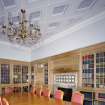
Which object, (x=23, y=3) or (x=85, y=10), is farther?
(x=85, y=10)

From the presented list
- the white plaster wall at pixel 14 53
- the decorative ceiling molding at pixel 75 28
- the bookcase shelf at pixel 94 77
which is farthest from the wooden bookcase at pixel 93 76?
the white plaster wall at pixel 14 53

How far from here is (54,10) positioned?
3.77m

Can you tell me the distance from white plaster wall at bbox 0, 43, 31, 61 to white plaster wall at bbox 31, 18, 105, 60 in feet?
3.88

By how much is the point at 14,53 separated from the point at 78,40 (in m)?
3.54

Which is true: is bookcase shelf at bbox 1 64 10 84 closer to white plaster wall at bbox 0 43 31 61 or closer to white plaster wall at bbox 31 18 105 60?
white plaster wall at bbox 0 43 31 61

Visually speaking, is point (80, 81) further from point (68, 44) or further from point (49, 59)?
point (49, 59)

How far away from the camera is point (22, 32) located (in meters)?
3.49

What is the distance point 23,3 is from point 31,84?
536 centimetres

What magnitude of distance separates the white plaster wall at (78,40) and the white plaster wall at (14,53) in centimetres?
118

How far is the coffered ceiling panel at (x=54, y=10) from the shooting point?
331cm

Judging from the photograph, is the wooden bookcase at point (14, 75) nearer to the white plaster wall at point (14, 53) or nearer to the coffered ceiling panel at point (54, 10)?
the white plaster wall at point (14, 53)

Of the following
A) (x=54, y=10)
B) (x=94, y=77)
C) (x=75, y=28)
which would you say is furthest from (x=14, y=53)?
(x=94, y=77)

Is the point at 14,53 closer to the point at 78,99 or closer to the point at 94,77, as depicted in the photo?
the point at 94,77

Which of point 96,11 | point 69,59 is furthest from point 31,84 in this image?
point 96,11
